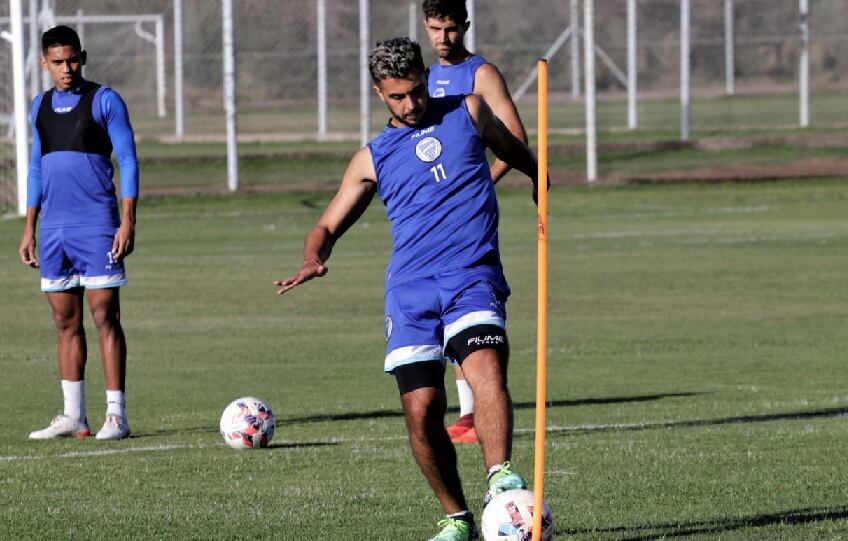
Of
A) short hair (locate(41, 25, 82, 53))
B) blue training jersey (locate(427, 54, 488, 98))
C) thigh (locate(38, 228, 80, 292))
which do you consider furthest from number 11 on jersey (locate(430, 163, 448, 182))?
thigh (locate(38, 228, 80, 292))

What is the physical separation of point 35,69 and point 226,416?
23.7 metres

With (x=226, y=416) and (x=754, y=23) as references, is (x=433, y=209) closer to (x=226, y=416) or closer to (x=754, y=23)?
(x=226, y=416)

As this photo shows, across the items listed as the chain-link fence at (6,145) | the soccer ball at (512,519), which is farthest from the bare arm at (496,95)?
the chain-link fence at (6,145)

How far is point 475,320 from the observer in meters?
7.85

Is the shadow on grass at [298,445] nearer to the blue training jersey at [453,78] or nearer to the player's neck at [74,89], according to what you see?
the blue training jersey at [453,78]

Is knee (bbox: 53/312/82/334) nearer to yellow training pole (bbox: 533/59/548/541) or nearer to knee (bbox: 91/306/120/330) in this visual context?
knee (bbox: 91/306/120/330)

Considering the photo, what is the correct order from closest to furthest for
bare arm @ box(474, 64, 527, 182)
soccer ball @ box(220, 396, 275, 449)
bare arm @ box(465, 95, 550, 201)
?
bare arm @ box(465, 95, 550, 201) < bare arm @ box(474, 64, 527, 182) < soccer ball @ box(220, 396, 275, 449)

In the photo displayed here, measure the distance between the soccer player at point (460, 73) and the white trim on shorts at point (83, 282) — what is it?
2.14 meters

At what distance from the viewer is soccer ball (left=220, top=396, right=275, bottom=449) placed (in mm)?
10836

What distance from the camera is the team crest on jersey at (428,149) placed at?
315 inches

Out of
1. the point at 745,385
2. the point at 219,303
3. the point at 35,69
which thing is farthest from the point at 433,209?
the point at 35,69

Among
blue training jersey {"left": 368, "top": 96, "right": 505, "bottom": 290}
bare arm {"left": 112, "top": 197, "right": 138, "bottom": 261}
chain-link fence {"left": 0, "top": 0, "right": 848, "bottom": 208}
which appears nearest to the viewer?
blue training jersey {"left": 368, "top": 96, "right": 505, "bottom": 290}

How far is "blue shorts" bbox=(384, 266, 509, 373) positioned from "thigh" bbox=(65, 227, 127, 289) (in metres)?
3.97

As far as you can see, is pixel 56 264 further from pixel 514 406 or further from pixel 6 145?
pixel 6 145
